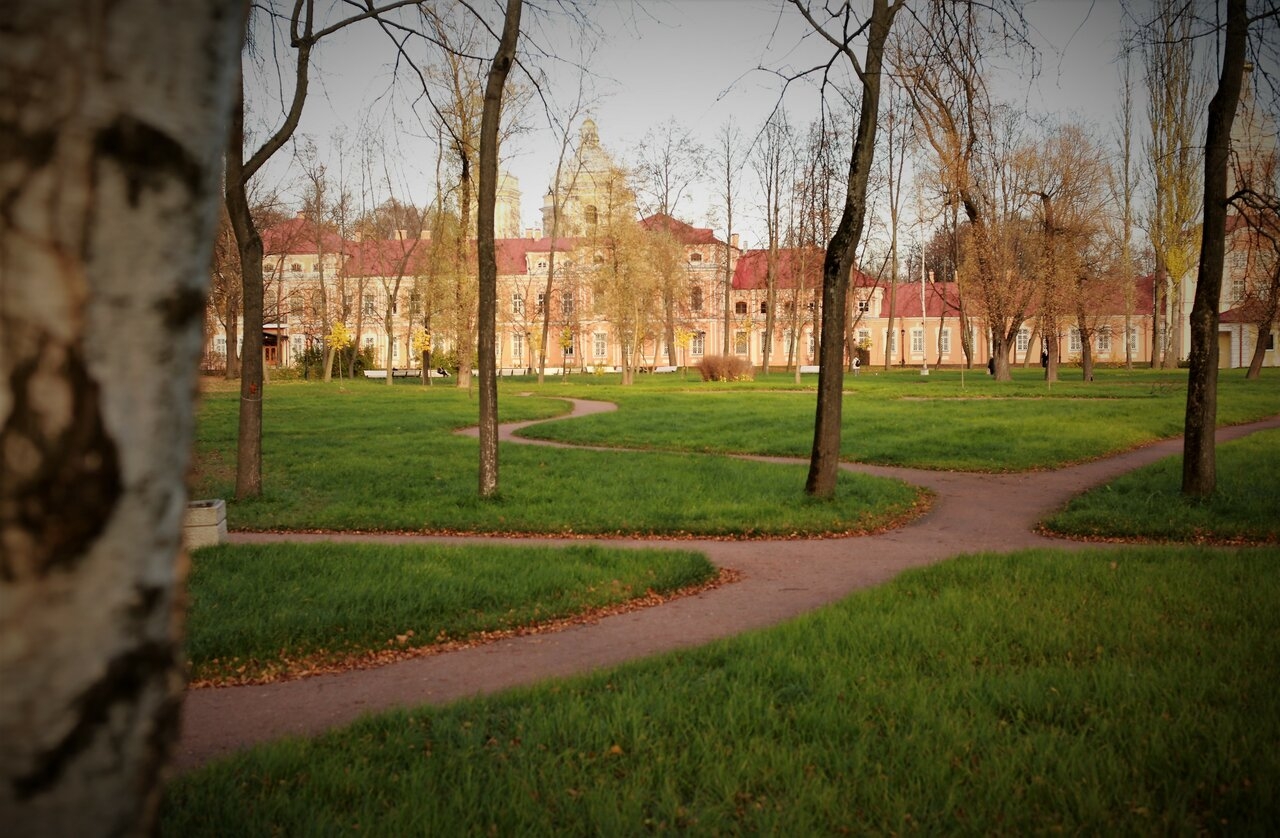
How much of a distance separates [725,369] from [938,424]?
27.2 meters

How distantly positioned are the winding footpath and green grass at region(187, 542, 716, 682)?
14.5 inches

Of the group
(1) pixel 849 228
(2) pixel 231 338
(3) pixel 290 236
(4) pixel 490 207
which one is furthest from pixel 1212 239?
(3) pixel 290 236

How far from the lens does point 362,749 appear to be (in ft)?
13.5

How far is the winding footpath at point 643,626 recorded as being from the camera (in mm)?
4934

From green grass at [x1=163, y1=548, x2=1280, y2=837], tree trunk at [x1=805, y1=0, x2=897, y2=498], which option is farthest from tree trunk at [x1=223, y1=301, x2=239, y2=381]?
green grass at [x1=163, y1=548, x2=1280, y2=837]

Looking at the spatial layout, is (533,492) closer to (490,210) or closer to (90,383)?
(490,210)

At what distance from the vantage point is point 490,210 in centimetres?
1160

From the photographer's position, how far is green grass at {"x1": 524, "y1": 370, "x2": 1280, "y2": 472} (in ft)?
55.6

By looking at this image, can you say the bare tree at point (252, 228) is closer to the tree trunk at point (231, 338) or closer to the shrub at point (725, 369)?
the tree trunk at point (231, 338)

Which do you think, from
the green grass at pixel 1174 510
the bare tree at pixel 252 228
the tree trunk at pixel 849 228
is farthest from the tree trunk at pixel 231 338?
the green grass at pixel 1174 510

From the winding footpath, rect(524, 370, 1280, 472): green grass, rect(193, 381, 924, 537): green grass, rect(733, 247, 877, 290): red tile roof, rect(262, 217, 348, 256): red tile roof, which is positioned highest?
rect(262, 217, 348, 256): red tile roof

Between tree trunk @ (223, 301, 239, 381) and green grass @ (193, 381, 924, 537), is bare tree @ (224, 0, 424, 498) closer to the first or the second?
green grass @ (193, 381, 924, 537)

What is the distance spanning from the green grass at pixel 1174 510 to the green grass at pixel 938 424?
11.6 feet

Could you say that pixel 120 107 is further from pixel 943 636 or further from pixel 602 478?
pixel 602 478
